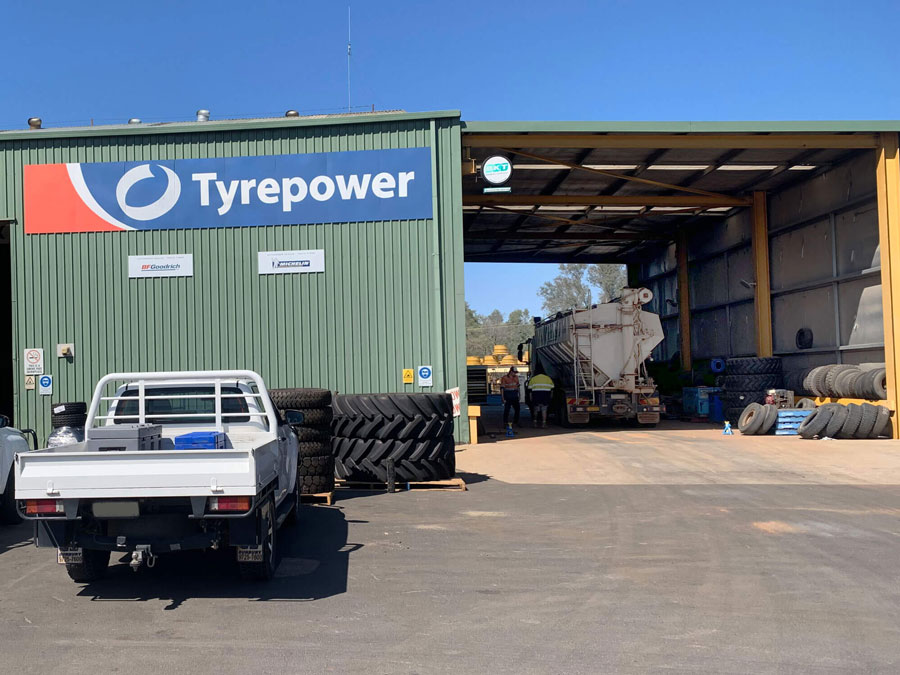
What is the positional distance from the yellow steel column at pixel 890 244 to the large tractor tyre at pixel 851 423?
94 cm

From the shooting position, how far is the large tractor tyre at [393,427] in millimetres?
11734

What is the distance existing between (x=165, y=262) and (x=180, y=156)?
8.03ft

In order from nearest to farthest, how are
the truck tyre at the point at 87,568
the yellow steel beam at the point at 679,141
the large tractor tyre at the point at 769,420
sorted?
the truck tyre at the point at 87,568
the yellow steel beam at the point at 679,141
the large tractor tyre at the point at 769,420

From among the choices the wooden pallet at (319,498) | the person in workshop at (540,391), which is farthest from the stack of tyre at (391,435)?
the person in workshop at (540,391)

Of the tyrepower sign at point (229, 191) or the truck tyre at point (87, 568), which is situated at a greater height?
the tyrepower sign at point (229, 191)

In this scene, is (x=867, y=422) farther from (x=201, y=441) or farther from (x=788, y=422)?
(x=201, y=441)

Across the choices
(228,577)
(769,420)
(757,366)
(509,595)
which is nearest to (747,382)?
(757,366)

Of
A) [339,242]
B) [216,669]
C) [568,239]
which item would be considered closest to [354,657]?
[216,669]

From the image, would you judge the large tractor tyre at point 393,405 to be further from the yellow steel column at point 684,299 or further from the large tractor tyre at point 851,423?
the yellow steel column at point 684,299

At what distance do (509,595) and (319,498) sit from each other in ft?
17.0

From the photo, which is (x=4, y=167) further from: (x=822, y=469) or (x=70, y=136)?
(x=822, y=469)

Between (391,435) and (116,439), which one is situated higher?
(116,439)

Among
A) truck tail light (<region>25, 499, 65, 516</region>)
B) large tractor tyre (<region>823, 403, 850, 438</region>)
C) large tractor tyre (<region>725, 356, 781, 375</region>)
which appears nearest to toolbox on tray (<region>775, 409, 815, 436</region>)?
large tractor tyre (<region>823, 403, 850, 438</region>)

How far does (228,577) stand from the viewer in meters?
6.95
